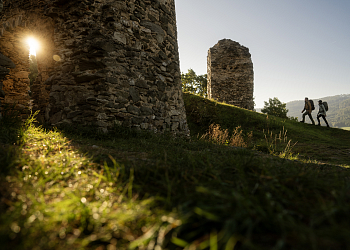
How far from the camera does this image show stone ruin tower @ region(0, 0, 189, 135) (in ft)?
14.0

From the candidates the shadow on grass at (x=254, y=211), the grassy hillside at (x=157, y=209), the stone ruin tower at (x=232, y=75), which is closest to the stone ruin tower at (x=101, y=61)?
the grassy hillside at (x=157, y=209)

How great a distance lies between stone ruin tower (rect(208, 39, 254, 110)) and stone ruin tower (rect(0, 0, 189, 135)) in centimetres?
993

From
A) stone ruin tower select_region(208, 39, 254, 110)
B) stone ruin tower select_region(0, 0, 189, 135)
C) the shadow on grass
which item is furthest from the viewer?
stone ruin tower select_region(208, 39, 254, 110)


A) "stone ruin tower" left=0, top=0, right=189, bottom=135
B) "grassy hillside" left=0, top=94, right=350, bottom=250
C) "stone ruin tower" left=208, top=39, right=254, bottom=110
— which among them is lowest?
"grassy hillside" left=0, top=94, right=350, bottom=250

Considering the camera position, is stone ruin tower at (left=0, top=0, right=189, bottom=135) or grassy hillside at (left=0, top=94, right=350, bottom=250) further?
stone ruin tower at (left=0, top=0, right=189, bottom=135)

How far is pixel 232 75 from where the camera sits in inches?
577

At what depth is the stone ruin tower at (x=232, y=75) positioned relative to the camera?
14.5 m

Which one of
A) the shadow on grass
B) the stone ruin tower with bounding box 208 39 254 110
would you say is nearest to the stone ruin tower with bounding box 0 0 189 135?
the shadow on grass

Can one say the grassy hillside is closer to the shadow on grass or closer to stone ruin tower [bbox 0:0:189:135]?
the shadow on grass

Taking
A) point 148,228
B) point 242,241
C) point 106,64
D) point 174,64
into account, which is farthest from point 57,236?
point 174,64

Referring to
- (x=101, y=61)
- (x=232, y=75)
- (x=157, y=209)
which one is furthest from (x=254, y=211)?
(x=232, y=75)

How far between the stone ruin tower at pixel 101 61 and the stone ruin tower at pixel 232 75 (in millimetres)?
9932

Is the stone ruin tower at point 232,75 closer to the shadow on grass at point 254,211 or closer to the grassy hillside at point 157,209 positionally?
the grassy hillside at point 157,209

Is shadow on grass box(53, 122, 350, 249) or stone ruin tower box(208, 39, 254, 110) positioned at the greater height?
stone ruin tower box(208, 39, 254, 110)
